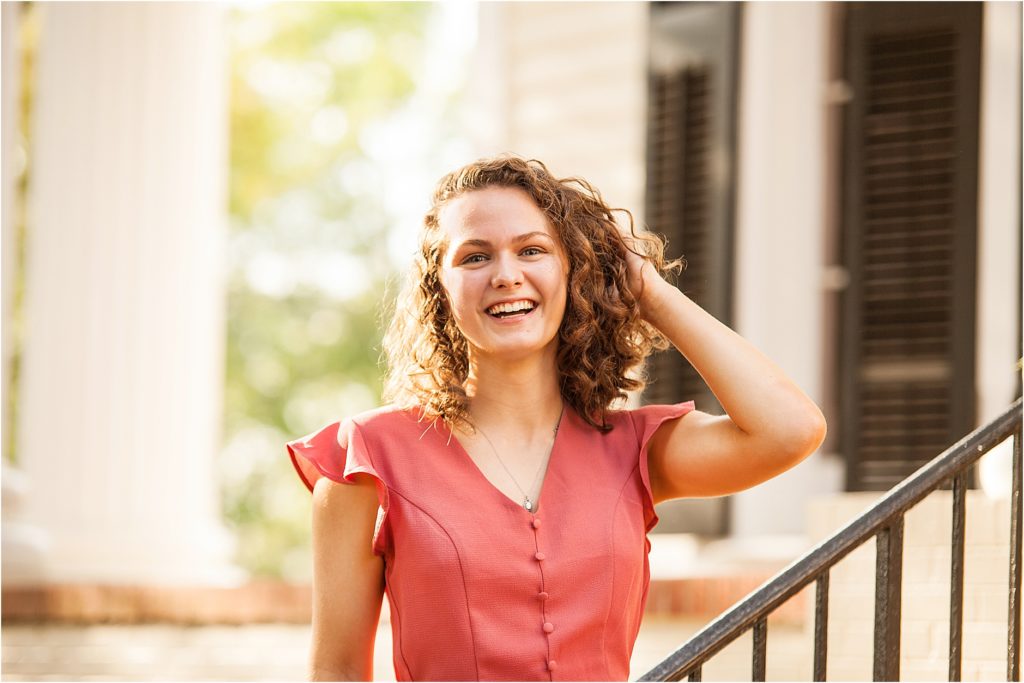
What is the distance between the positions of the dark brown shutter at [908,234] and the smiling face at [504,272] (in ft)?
12.0

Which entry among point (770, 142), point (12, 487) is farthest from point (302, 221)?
point (770, 142)

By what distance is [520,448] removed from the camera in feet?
8.20

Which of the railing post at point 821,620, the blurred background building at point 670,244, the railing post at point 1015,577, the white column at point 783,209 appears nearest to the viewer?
the railing post at point 821,620

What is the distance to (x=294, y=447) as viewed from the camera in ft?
7.90

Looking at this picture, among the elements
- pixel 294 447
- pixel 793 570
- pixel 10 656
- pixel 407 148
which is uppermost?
pixel 407 148

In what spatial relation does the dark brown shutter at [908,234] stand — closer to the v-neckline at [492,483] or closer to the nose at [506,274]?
the v-neckline at [492,483]

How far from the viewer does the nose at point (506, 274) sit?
2.37 meters

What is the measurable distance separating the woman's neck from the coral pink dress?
0.08 metres

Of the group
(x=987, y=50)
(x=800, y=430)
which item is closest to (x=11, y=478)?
(x=987, y=50)

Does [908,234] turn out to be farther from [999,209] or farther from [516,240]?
[516,240]

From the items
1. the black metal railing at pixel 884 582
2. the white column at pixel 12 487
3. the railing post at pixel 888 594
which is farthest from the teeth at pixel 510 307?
the white column at pixel 12 487

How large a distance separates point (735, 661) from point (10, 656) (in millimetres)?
3048

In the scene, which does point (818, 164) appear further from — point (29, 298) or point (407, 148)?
point (407, 148)

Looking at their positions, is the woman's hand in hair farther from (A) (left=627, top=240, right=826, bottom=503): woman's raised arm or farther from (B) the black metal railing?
(B) the black metal railing
